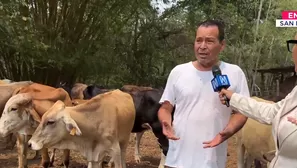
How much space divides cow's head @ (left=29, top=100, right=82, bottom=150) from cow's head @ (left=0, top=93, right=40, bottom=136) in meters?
1.57

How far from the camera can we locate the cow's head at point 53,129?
258 inches

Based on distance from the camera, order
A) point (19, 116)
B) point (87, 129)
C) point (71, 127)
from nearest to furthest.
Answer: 1. point (71, 127)
2. point (87, 129)
3. point (19, 116)

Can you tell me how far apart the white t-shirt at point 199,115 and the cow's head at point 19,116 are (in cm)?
505

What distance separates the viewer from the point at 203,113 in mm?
3512

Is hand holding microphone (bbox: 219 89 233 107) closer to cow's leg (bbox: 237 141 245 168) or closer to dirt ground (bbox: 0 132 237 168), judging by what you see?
cow's leg (bbox: 237 141 245 168)

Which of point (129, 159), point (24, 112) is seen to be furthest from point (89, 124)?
point (129, 159)

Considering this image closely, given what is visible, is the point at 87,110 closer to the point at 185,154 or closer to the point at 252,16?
the point at 185,154

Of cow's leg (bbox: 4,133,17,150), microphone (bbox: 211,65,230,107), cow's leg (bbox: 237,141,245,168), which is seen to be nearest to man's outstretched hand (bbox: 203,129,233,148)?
microphone (bbox: 211,65,230,107)

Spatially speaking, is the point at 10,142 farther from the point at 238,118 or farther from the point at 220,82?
the point at 220,82

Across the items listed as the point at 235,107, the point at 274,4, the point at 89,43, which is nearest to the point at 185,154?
the point at 235,107

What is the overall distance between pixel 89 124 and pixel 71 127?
0.55 metres

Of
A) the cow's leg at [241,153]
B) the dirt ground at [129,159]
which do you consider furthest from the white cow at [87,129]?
the dirt ground at [129,159]

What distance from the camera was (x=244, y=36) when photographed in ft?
97.6

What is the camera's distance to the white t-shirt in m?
3.52
